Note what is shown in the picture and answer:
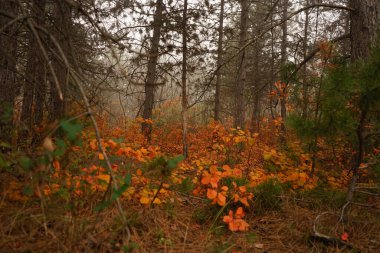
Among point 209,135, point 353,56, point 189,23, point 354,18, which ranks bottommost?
point 209,135

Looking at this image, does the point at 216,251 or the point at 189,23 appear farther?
the point at 189,23

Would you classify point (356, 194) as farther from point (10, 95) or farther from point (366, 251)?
point (10, 95)

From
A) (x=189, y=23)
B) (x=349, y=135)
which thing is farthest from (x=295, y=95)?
(x=189, y=23)

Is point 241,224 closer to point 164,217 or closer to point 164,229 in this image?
point 164,229

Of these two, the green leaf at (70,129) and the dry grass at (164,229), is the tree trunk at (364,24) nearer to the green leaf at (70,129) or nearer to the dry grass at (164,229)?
the dry grass at (164,229)

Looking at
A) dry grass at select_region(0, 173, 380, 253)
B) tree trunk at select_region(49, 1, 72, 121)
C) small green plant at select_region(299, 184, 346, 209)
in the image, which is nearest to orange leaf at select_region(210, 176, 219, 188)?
dry grass at select_region(0, 173, 380, 253)

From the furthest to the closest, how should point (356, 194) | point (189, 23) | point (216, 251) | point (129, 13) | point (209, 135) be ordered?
point (209, 135), point (129, 13), point (189, 23), point (356, 194), point (216, 251)

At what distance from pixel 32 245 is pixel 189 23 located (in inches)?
231

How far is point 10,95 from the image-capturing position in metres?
3.57

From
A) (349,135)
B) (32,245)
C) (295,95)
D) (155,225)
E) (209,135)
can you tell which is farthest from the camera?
(209,135)

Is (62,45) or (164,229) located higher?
(62,45)

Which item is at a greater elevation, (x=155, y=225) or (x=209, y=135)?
(x=209, y=135)

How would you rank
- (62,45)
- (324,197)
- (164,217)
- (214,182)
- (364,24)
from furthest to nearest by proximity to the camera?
1. (364,24)
2. (324,197)
3. (62,45)
4. (164,217)
5. (214,182)

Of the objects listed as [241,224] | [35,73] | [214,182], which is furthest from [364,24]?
[35,73]
